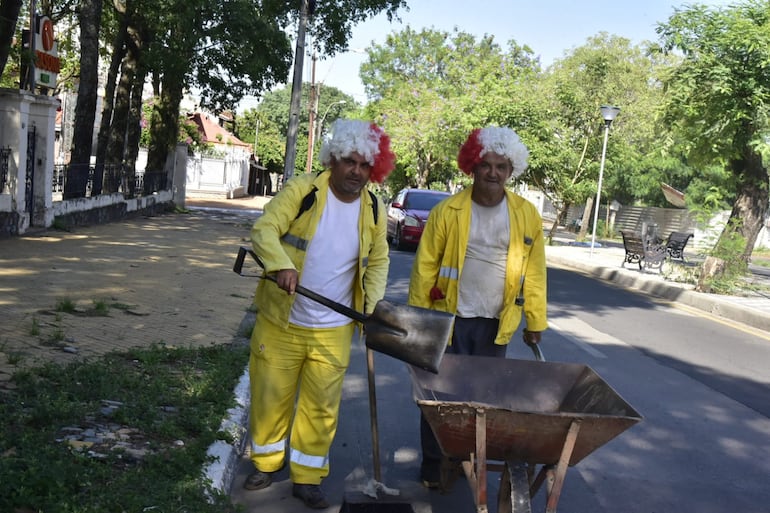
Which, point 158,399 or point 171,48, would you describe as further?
point 171,48

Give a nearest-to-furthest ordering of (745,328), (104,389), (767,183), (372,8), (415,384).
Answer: (415,384), (104,389), (745,328), (767,183), (372,8)

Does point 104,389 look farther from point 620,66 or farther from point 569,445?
point 620,66

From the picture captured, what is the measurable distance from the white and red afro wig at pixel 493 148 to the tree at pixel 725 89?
11311 mm

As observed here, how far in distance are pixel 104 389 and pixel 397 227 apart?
14.5 metres

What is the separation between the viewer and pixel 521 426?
3096mm

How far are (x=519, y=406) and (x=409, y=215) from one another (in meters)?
14.7

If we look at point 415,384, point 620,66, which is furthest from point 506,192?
point 620,66

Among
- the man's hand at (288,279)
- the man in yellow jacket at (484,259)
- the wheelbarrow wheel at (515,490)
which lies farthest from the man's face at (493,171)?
the wheelbarrow wheel at (515,490)

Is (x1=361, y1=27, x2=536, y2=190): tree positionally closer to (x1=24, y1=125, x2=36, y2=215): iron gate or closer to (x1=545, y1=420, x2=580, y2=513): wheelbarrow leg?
(x1=24, y1=125, x2=36, y2=215): iron gate

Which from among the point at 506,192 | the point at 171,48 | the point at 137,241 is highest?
the point at 171,48

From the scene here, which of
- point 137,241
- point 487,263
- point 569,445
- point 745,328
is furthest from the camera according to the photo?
point 137,241

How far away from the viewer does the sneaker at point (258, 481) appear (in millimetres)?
4246

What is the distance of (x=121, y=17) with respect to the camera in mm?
20469

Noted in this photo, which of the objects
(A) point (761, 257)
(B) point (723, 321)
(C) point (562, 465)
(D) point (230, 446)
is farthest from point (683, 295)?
(A) point (761, 257)
